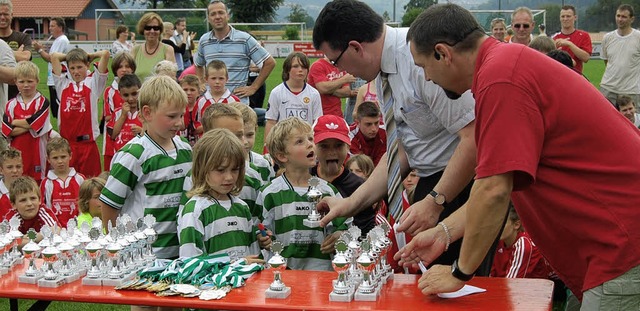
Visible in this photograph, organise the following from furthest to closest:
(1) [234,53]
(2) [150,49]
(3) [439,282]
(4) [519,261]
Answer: (2) [150,49] < (1) [234,53] < (4) [519,261] < (3) [439,282]

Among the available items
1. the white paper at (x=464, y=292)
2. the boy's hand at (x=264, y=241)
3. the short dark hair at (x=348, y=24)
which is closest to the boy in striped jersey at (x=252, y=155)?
the boy's hand at (x=264, y=241)

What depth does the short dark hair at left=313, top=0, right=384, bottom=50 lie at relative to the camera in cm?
397

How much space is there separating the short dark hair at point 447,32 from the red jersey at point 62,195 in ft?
17.9

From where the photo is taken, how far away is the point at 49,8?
83.3 metres

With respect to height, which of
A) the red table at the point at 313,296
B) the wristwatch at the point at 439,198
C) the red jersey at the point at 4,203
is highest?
the wristwatch at the point at 439,198

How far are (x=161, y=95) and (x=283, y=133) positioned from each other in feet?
2.63

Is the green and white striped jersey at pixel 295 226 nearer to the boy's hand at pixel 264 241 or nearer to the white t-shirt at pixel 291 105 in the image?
the boy's hand at pixel 264 241

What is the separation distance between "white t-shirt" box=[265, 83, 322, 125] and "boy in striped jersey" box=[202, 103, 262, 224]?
361cm

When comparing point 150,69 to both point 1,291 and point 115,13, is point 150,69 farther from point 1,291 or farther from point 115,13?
point 115,13

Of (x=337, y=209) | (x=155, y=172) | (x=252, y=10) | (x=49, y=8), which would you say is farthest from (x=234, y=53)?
(x=49, y=8)

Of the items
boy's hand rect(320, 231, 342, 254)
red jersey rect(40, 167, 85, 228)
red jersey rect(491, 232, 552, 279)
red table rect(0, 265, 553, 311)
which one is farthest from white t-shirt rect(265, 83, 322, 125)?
red table rect(0, 265, 553, 311)

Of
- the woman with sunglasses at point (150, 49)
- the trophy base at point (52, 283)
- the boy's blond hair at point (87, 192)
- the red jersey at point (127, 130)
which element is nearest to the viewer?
the trophy base at point (52, 283)

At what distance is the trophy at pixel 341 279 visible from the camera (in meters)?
3.58

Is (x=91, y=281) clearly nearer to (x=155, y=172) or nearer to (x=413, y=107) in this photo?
(x=155, y=172)
